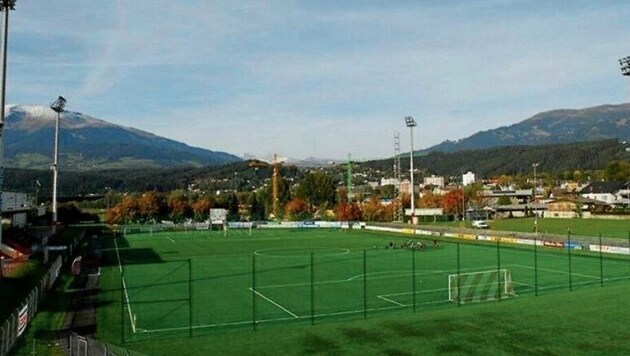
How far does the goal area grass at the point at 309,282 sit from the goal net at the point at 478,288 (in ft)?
0.19

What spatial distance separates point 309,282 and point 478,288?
1028 cm

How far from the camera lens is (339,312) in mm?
27781

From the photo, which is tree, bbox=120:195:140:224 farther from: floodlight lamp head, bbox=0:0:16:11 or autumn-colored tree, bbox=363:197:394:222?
floodlight lamp head, bbox=0:0:16:11

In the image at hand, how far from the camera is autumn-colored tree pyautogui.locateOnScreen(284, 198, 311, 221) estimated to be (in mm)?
129625

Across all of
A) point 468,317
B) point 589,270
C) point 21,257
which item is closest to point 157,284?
point 21,257

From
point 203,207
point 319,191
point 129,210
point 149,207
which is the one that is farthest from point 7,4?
point 319,191

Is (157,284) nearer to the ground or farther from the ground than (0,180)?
nearer to the ground

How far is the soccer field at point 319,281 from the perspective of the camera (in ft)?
89.5

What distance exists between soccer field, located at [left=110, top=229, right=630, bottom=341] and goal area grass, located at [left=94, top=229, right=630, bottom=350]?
58mm

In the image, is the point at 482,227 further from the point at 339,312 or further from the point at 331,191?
the point at 331,191

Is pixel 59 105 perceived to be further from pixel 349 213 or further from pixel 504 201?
pixel 504 201

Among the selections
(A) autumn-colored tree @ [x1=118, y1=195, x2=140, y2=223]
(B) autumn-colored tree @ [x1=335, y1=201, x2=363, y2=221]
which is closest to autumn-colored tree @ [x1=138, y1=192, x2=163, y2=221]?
(A) autumn-colored tree @ [x1=118, y1=195, x2=140, y2=223]

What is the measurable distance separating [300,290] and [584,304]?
14.6 meters

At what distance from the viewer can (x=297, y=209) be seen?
446ft
